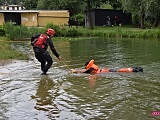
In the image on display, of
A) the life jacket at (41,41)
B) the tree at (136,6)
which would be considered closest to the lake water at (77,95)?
the life jacket at (41,41)

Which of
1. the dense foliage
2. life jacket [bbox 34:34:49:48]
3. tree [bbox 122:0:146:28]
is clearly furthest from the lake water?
tree [bbox 122:0:146:28]

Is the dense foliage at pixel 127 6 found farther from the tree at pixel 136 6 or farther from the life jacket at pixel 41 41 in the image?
the life jacket at pixel 41 41

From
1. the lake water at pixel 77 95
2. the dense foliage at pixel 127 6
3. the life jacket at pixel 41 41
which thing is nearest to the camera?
the lake water at pixel 77 95

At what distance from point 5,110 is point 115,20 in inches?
1885

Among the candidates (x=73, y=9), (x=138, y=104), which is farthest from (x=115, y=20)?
(x=138, y=104)

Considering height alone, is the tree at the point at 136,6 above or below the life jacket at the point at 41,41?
above

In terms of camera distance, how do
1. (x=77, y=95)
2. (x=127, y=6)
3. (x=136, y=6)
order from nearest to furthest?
(x=77, y=95), (x=136, y=6), (x=127, y=6)

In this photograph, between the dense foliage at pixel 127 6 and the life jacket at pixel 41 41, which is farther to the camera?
the dense foliage at pixel 127 6

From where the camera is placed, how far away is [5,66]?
16.1 meters

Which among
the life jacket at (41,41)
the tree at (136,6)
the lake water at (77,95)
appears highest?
A: the tree at (136,6)

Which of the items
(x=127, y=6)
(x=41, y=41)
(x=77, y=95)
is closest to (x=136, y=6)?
(x=127, y=6)

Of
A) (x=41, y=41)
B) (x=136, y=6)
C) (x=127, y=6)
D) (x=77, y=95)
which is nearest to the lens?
(x=77, y=95)

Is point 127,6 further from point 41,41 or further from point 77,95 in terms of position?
point 77,95

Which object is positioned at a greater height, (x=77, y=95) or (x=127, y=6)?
(x=127, y=6)
